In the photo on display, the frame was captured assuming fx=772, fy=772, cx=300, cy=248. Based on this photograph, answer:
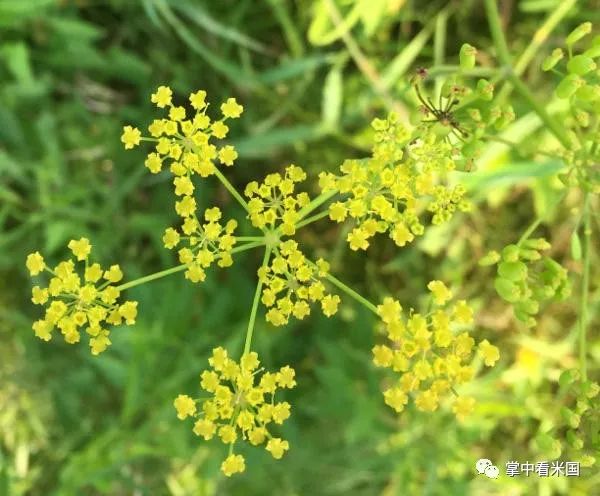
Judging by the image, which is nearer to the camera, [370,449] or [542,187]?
[542,187]

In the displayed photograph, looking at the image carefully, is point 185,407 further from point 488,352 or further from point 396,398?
point 488,352

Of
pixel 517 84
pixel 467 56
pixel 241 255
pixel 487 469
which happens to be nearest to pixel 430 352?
pixel 467 56

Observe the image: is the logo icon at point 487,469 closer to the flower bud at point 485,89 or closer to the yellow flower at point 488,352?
the yellow flower at point 488,352

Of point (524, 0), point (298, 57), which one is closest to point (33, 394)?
point (298, 57)

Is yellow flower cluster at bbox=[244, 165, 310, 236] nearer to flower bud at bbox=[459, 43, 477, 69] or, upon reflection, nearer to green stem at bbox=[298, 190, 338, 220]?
green stem at bbox=[298, 190, 338, 220]

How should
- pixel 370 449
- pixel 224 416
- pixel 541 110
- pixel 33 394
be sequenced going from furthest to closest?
pixel 33 394 < pixel 370 449 < pixel 541 110 < pixel 224 416

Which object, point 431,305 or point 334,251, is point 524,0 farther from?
point 431,305

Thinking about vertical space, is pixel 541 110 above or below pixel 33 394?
below

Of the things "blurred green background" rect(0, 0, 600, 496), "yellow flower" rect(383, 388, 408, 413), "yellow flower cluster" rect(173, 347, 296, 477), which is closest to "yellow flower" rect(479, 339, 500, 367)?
"yellow flower" rect(383, 388, 408, 413)
